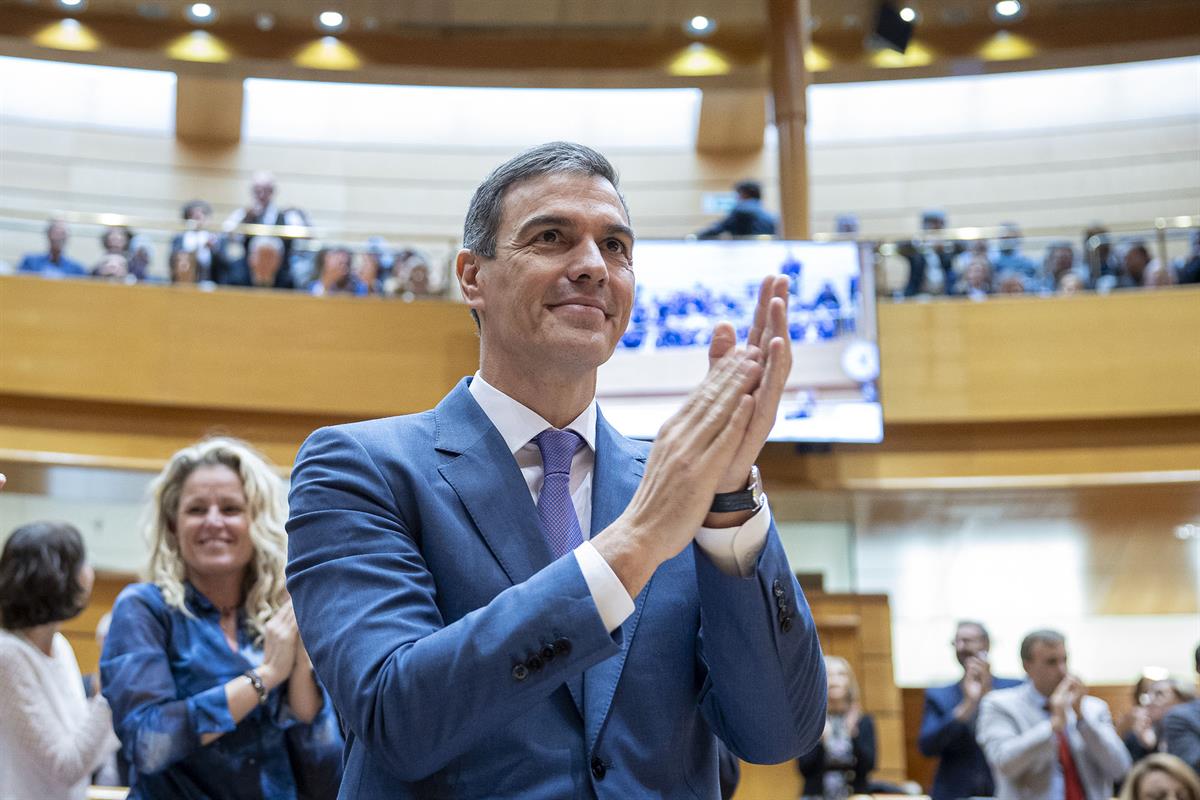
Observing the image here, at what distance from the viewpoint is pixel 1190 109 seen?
48.4ft

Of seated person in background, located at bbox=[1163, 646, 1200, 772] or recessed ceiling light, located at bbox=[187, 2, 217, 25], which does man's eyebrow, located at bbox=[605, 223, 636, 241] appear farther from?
recessed ceiling light, located at bbox=[187, 2, 217, 25]

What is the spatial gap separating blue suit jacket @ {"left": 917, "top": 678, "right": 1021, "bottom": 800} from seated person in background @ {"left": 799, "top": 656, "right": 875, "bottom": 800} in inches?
11.6

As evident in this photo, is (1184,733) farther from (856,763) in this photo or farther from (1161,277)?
(1161,277)

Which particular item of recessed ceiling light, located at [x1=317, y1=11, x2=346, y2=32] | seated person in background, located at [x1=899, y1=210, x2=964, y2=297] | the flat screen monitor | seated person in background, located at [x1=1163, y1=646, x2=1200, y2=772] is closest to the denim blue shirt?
seated person in background, located at [x1=1163, y1=646, x2=1200, y2=772]

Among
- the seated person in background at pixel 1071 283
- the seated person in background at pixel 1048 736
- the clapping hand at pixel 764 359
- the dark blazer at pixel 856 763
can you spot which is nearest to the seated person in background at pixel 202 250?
the dark blazer at pixel 856 763

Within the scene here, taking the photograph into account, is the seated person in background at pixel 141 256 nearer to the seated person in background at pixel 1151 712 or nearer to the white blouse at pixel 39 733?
the seated person in background at pixel 1151 712

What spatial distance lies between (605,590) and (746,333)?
841 centimetres

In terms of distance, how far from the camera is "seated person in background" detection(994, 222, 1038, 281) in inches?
424

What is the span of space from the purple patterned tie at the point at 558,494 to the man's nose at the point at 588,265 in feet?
0.63

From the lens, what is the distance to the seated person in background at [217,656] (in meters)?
2.50

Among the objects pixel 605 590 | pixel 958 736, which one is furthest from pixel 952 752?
pixel 605 590

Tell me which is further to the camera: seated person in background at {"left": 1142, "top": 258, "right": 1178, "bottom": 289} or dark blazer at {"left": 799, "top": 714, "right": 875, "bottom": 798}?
seated person in background at {"left": 1142, "top": 258, "right": 1178, "bottom": 289}

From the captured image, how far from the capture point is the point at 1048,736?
16.7 feet

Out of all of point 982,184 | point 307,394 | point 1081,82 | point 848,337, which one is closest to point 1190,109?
point 1081,82
